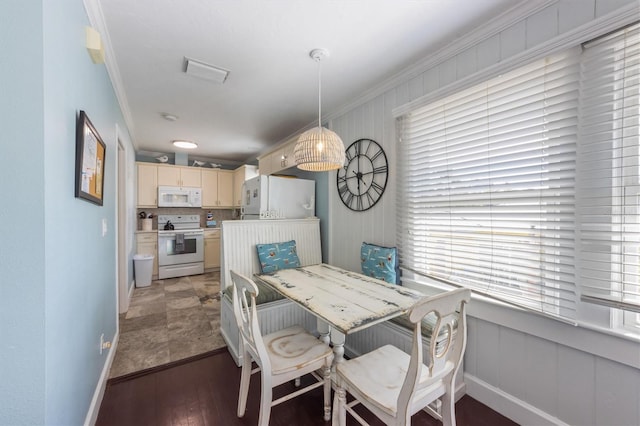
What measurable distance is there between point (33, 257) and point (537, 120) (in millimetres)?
2370

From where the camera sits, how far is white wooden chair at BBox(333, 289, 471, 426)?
0.99 m

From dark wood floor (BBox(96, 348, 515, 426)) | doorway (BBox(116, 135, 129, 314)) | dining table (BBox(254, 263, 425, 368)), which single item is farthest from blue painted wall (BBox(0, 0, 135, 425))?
doorway (BBox(116, 135, 129, 314))

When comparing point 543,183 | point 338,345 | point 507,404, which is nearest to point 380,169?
point 543,183

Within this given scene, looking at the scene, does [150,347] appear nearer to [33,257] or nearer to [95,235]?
[95,235]

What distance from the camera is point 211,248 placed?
512 centimetres

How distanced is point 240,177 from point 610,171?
16.4 feet

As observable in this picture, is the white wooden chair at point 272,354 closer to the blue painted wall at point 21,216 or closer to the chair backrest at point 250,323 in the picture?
the chair backrest at point 250,323

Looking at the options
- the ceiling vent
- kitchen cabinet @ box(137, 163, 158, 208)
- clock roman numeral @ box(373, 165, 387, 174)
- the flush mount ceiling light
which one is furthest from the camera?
kitchen cabinet @ box(137, 163, 158, 208)

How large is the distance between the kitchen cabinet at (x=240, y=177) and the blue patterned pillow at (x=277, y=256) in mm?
2565

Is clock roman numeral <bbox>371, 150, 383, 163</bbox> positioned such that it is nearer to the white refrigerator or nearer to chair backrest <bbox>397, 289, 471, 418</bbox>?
the white refrigerator

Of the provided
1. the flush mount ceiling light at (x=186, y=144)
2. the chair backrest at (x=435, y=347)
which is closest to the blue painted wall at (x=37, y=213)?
the chair backrest at (x=435, y=347)

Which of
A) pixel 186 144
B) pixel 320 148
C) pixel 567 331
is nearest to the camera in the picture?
pixel 567 331

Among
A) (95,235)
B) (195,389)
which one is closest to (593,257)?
(195,389)

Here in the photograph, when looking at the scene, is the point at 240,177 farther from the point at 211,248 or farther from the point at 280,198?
the point at 280,198
